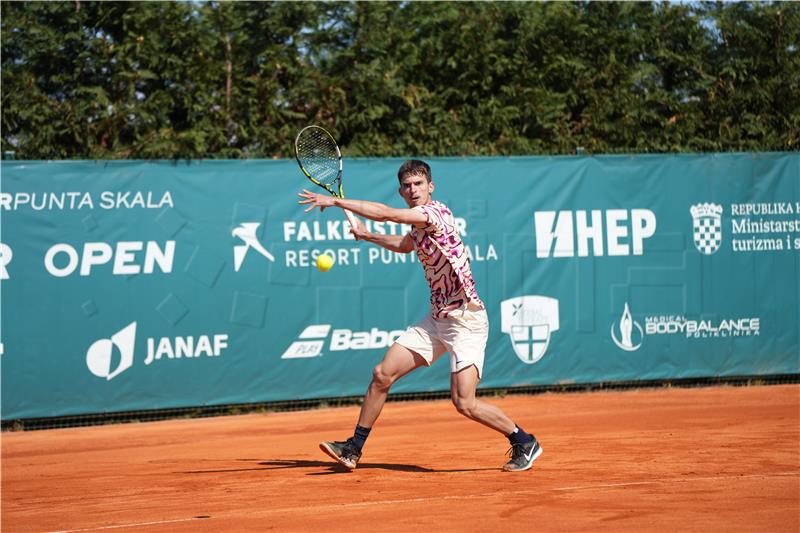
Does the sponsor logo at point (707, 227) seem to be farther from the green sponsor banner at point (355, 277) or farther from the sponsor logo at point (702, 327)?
the sponsor logo at point (702, 327)

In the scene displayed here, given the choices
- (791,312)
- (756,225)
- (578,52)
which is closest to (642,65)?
(578,52)

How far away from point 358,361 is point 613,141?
4527 millimetres

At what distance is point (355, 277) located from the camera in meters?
10.2

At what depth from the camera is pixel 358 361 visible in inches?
400

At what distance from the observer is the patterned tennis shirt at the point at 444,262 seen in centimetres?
617

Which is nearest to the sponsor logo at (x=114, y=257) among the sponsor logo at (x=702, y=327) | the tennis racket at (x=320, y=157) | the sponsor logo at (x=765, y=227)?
the tennis racket at (x=320, y=157)

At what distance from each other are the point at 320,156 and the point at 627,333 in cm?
521

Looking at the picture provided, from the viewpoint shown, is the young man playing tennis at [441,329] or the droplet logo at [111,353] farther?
the droplet logo at [111,353]

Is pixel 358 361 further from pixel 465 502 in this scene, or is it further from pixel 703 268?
pixel 465 502

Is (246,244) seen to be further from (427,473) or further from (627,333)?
(627,333)

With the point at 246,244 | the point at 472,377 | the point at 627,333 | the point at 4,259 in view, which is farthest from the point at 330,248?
the point at 472,377

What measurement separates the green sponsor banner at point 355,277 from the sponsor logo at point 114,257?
1 centimetres

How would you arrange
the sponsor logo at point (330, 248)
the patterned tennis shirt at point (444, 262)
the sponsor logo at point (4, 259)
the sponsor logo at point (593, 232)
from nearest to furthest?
the patterned tennis shirt at point (444, 262)
the sponsor logo at point (4, 259)
the sponsor logo at point (330, 248)
the sponsor logo at point (593, 232)

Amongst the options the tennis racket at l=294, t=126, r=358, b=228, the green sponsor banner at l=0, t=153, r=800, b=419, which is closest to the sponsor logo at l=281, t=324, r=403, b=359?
the green sponsor banner at l=0, t=153, r=800, b=419
